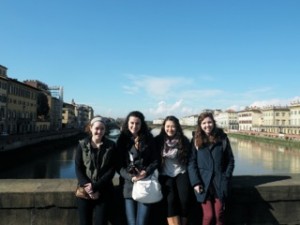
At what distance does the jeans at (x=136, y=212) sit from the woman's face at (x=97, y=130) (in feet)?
2.18

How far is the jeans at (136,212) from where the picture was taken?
358 centimetres

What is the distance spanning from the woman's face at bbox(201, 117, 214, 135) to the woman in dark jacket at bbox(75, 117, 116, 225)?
959 millimetres

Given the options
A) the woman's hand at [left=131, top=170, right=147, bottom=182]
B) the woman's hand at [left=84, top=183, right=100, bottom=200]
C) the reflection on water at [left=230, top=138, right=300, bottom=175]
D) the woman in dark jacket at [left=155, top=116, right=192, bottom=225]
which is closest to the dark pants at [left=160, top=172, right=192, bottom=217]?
the woman in dark jacket at [left=155, top=116, right=192, bottom=225]

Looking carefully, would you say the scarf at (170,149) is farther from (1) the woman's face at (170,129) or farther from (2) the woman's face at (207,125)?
(2) the woman's face at (207,125)

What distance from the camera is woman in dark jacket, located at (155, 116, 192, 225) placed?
3.67m

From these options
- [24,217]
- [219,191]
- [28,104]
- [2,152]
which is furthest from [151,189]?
[28,104]

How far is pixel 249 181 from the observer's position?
167 inches

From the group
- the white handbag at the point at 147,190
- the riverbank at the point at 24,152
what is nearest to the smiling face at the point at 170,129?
the white handbag at the point at 147,190

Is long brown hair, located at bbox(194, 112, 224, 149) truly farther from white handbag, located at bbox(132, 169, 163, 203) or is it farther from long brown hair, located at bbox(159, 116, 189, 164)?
white handbag, located at bbox(132, 169, 163, 203)

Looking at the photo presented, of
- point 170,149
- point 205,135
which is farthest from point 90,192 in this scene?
point 205,135

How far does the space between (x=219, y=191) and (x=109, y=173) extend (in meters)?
1.06

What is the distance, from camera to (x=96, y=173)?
348cm

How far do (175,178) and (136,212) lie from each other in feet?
1.63

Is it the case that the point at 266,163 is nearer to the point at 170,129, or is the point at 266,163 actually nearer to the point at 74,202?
the point at 170,129
